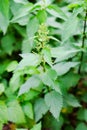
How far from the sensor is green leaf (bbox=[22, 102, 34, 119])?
2.24 metres

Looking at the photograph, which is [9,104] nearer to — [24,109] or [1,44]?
[24,109]

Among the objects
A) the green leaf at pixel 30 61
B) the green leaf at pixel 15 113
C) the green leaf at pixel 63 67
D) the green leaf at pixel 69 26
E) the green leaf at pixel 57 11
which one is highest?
the green leaf at pixel 57 11

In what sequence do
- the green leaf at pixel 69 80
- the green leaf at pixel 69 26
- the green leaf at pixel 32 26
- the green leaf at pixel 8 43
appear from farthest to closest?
the green leaf at pixel 8 43 < the green leaf at pixel 69 80 < the green leaf at pixel 32 26 < the green leaf at pixel 69 26

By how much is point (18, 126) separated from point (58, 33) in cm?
88

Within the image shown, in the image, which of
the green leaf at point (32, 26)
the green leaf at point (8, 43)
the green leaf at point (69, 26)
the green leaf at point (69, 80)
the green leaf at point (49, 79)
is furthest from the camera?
the green leaf at point (8, 43)

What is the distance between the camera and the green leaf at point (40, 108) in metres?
2.23

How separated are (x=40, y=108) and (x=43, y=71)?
0.30m

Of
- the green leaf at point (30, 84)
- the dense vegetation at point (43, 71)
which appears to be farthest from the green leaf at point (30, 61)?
the green leaf at point (30, 84)

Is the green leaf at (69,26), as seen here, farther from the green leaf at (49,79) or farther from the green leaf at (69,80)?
the green leaf at (69,80)

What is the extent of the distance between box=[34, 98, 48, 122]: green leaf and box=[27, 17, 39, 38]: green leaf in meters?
0.47

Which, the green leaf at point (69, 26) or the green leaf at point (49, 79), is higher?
the green leaf at point (69, 26)

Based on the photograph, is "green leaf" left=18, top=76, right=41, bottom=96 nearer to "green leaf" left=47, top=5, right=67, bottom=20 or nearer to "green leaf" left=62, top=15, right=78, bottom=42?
"green leaf" left=62, top=15, right=78, bottom=42

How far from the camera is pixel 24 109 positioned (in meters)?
2.30

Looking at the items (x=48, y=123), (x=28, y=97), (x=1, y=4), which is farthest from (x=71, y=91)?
(x=1, y=4)
